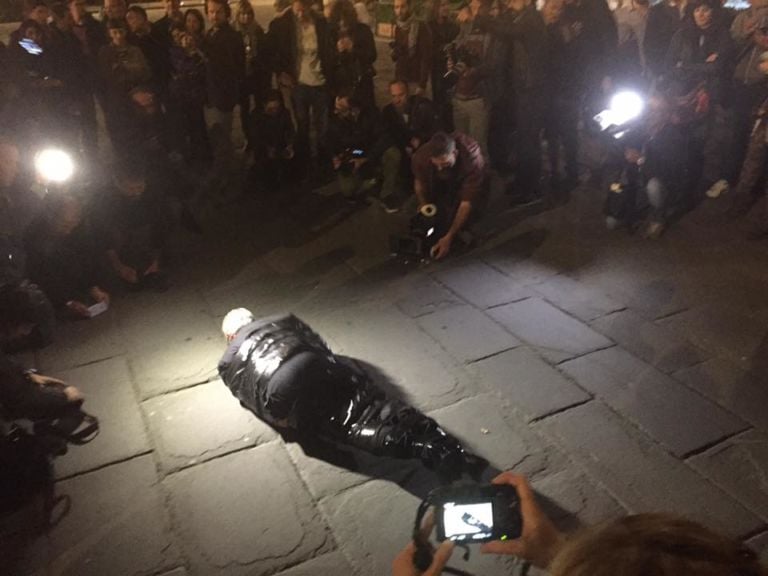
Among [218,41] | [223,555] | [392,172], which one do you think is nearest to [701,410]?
[223,555]

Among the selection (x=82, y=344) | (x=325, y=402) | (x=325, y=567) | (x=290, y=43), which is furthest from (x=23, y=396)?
(x=290, y=43)

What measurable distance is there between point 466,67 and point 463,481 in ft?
16.7

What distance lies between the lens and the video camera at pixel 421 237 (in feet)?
19.7

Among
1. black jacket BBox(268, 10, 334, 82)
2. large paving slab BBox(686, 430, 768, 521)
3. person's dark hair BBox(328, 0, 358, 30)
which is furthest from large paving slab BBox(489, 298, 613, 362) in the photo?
person's dark hair BBox(328, 0, 358, 30)

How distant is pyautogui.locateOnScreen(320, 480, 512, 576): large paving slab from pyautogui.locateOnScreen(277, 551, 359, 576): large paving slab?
3 centimetres

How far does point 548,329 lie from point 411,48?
441 cm

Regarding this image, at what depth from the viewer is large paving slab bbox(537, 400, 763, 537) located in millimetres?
3150

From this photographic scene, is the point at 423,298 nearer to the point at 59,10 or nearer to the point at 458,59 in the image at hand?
the point at 458,59

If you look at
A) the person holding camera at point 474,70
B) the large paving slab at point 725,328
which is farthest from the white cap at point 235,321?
the person holding camera at point 474,70

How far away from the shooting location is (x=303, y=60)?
293 inches

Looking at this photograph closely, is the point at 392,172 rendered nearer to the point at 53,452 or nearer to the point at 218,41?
the point at 218,41

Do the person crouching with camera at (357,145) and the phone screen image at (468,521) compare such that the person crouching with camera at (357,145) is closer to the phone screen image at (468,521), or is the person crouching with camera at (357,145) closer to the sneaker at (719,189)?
the sneaker at (719,189)

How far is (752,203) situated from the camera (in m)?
6.39

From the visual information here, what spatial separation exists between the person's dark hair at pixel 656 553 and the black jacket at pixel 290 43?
7.03 meters
